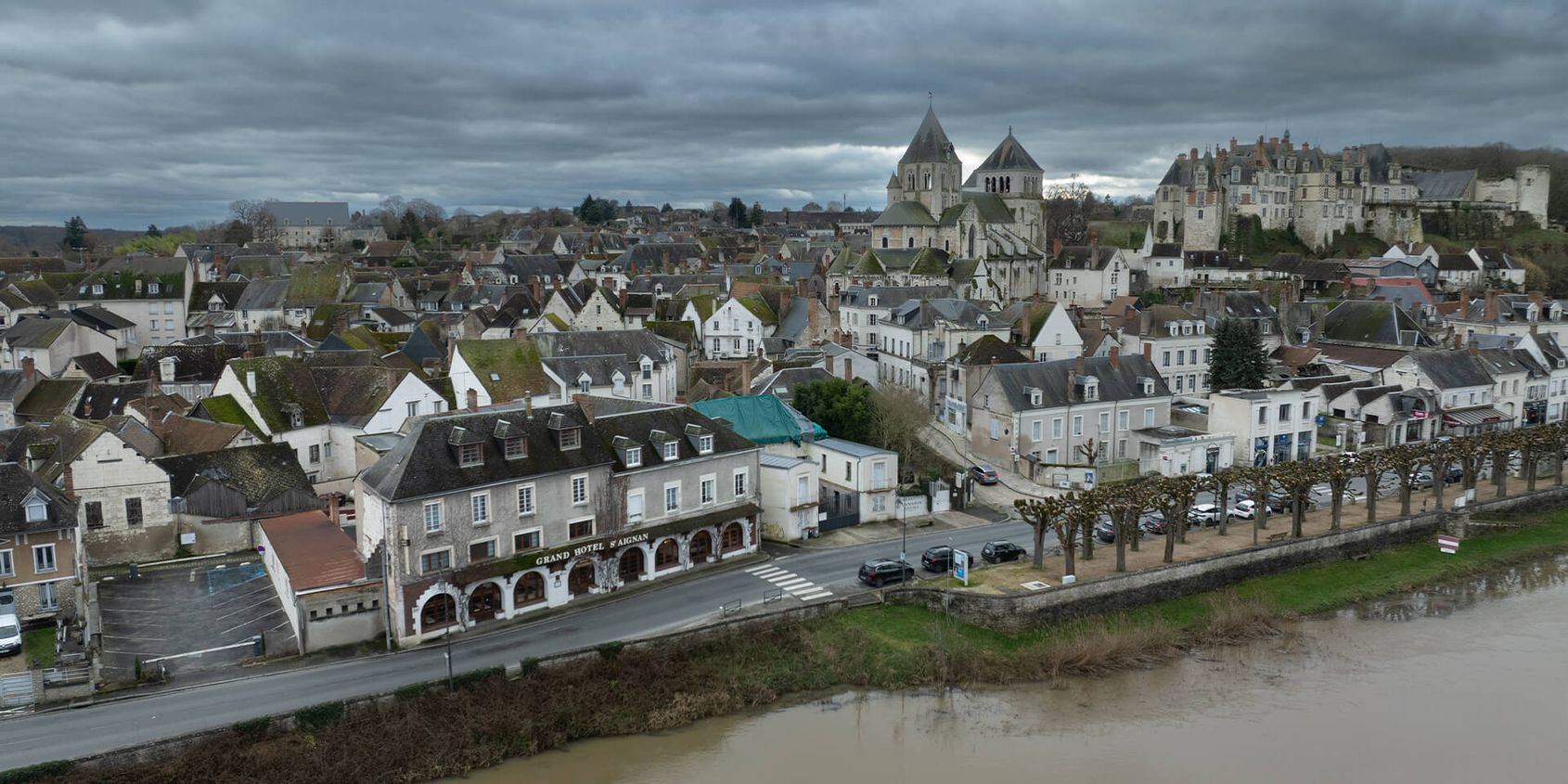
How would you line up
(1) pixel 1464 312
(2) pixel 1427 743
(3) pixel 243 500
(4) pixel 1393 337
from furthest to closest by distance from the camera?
1. (1) pixel 1464 312
2. (4) pixel 1393 337
3. (3) pixel 243 500
4. (2) pixel 1427 743

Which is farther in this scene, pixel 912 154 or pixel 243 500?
pixel 912 154

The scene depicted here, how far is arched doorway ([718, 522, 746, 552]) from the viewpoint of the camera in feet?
88.4

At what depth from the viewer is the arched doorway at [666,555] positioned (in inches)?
1009

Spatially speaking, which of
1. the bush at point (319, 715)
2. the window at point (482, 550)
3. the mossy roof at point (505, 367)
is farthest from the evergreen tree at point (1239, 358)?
the bush at point (319, 715)

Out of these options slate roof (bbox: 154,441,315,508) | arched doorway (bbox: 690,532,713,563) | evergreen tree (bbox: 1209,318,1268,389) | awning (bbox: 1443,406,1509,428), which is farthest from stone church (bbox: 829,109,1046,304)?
slate roof (bbox: 154,441,315,508)

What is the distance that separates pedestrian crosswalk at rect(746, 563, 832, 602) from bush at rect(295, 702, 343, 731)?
9.95 metres

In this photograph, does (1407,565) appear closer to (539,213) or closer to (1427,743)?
(1427,743)

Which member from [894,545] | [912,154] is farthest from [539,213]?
[894,545]

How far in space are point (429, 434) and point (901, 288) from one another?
102 ft

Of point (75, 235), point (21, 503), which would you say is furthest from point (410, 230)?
point (21, 503)

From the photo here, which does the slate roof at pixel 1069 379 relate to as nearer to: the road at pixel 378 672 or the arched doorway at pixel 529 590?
the road at pixel 378 672

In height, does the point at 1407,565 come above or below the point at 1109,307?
below

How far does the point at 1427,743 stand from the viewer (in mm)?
19344

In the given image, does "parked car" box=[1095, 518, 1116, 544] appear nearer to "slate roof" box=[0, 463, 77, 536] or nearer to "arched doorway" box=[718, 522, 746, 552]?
"arched doorway" box=[718, 522, 746, 552]
